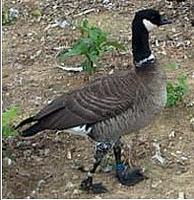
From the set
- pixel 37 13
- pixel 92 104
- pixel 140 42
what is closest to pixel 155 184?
pixel 92 104

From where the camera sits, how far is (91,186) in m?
5.88

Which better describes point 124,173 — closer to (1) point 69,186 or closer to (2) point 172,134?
(1) point 69,186

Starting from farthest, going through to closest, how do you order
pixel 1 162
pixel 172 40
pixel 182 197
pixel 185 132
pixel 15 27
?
pixel 15 27, pixel 172 40, pixel 185 132, pixel 1 162, pixel 182 197

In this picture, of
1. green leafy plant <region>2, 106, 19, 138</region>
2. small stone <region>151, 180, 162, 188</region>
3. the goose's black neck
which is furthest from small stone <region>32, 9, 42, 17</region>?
small stone <region>151, 180, 162, 188</region>

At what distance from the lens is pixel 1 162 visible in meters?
6.16

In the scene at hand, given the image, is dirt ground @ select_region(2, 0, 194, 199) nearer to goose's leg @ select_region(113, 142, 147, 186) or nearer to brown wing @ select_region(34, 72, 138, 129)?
goose's leg @ select_region(113, 142, 147, 186)

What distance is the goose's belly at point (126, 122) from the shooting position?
5766 millimetres

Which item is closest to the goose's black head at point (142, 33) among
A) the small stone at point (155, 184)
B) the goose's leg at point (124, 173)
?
the goose's leg at point (124, 173)

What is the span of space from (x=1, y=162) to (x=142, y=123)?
1267 millimetres

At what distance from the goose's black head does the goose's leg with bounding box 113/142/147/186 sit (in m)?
0.75

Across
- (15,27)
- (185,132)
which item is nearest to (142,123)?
(185,132)

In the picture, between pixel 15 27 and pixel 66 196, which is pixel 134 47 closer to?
pixel 66 196

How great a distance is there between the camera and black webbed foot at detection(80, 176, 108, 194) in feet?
19.2

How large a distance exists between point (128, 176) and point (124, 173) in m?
0.04
